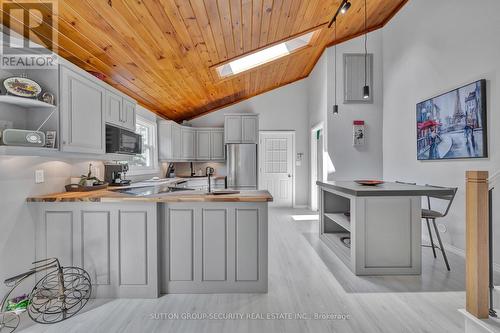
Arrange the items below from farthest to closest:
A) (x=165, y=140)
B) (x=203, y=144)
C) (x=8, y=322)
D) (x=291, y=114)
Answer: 1. (x=291, y=114)
2. (x=203, y=144)
3. (x=165, y=140)
4. (x=8, y=322)

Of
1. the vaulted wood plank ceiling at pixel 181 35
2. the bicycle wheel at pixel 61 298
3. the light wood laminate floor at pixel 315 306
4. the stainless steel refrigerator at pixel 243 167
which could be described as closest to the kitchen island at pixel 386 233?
the light wood laminate floor at pixel 315 306

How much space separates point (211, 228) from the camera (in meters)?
2.07

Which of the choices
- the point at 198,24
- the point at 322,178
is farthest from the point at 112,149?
the point at 322,178

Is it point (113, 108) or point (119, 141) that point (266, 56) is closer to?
point (113, 108)

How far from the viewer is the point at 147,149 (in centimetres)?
447

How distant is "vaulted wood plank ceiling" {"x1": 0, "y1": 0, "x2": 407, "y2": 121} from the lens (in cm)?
197

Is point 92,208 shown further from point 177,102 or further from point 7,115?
point 177,102

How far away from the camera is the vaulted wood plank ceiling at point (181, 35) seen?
1.97 metres

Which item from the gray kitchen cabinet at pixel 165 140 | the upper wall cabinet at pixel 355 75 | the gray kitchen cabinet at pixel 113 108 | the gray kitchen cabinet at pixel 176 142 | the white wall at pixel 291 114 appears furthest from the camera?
the white wall at pixel 291 114

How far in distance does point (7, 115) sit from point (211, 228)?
6.15ft

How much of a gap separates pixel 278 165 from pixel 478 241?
4771 mm

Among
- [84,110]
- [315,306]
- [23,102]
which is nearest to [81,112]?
[84,110]

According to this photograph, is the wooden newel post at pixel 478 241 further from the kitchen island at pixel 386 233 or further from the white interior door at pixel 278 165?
the white interior door at pixel 278 165

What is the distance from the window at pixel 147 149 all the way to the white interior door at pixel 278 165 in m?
2.67
